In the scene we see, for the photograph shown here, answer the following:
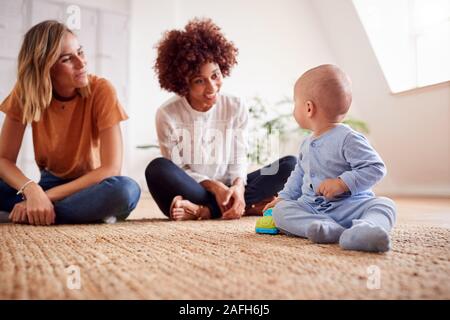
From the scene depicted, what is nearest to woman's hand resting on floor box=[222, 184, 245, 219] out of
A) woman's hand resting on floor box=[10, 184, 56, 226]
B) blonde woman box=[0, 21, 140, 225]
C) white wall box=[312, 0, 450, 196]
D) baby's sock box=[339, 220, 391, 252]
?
blonde woman box=[0, 21, 140, 225]

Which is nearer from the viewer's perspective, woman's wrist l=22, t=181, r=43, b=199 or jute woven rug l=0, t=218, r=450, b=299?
jute woven rug l=0, t=218, r=450, b=299

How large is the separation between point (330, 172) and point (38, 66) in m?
0.99

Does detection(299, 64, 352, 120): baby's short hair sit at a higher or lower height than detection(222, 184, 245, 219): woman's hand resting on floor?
higher

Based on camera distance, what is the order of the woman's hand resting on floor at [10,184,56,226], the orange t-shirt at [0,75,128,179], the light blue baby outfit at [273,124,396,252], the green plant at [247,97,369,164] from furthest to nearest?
the green plant at [247,97,369,164]
the orange t-shirt at [0,75,128,179]
the woman's hand resting on floor at [10,184,56,226]
the light blue baby outfit at [273,124,396,252]

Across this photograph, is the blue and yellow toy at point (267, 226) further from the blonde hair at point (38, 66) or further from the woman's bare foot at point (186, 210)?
the blonde hair at point (38, 66)

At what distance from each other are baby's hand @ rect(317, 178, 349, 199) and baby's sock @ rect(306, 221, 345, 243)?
2.3 inches

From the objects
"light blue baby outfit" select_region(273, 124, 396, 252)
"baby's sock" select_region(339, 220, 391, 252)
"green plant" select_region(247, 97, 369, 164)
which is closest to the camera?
"baby's sock" select_region(339, 220, 391, 252)

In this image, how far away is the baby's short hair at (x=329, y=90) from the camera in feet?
2.99

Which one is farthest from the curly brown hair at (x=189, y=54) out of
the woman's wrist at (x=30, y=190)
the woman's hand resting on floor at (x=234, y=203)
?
the woman's wrist at (x=30, y=190)

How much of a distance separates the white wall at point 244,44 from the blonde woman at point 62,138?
2126 millimetres

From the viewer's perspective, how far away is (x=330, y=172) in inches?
36.4

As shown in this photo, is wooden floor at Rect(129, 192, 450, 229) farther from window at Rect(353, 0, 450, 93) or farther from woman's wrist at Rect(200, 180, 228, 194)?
window at Rect(353, 0, 450, 93)

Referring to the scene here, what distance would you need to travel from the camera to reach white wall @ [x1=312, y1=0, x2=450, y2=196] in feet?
9.74

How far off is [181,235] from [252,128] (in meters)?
2.84
